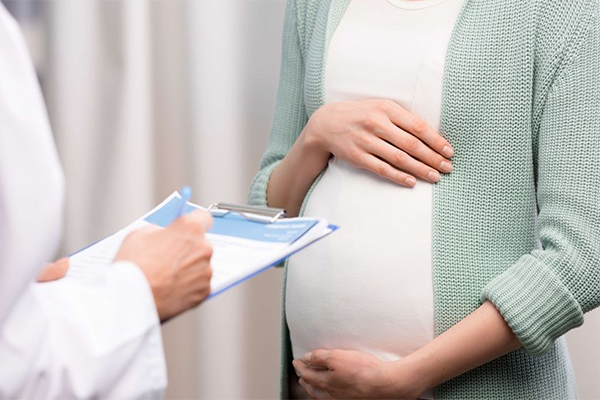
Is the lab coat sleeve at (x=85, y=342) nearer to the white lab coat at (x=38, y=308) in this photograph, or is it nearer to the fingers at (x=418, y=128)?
the white lab coat at (x=38, y=308)

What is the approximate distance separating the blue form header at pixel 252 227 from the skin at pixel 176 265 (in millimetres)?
55

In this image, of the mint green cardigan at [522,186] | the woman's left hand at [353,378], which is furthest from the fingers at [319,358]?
the mint green cardigan at [522,186]

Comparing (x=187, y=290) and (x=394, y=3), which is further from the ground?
(x=394, y=3)

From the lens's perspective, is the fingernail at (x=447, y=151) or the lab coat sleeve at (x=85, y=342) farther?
the fingernail at (x=447, y=151)

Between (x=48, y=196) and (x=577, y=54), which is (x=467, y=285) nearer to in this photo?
(x=577, y=54)

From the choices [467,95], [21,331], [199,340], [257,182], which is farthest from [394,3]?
[199,340]

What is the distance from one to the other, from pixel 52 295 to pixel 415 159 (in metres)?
0.58

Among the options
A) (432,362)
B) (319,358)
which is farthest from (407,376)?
(319,358)

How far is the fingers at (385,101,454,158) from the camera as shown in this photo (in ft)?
3.92

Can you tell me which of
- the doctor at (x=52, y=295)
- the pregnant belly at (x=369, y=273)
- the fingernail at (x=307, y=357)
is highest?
the doctor at (x=52, y=295)

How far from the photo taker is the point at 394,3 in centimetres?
129

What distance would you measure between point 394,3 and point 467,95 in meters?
0.22

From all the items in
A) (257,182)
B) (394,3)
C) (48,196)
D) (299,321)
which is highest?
(394,3)

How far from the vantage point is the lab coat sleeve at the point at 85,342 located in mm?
779
